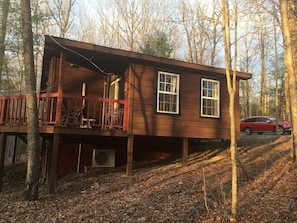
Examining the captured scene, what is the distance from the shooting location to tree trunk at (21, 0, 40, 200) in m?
7.25

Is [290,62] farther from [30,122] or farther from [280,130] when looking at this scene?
[280,130]

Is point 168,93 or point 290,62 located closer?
point 290,62

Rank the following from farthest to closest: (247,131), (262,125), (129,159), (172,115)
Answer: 1. (247,131)
2. (262,125)
3. (172,115)
4. (129,159)

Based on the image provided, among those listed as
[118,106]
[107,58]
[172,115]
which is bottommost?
[172,115]

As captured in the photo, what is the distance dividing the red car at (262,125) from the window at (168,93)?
37.6 feet

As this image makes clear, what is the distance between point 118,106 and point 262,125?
1357 cm

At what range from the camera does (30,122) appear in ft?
24.7

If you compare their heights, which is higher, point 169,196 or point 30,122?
point 30,122

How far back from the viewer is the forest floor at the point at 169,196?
544cm

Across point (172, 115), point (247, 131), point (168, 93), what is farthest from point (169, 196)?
point (247, 131)

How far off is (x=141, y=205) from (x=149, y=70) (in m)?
5.31

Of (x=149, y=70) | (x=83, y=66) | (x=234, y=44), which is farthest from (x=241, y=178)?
(x=83, y=66)

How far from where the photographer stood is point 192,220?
5164mm

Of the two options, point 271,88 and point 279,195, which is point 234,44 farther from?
point 271,88
